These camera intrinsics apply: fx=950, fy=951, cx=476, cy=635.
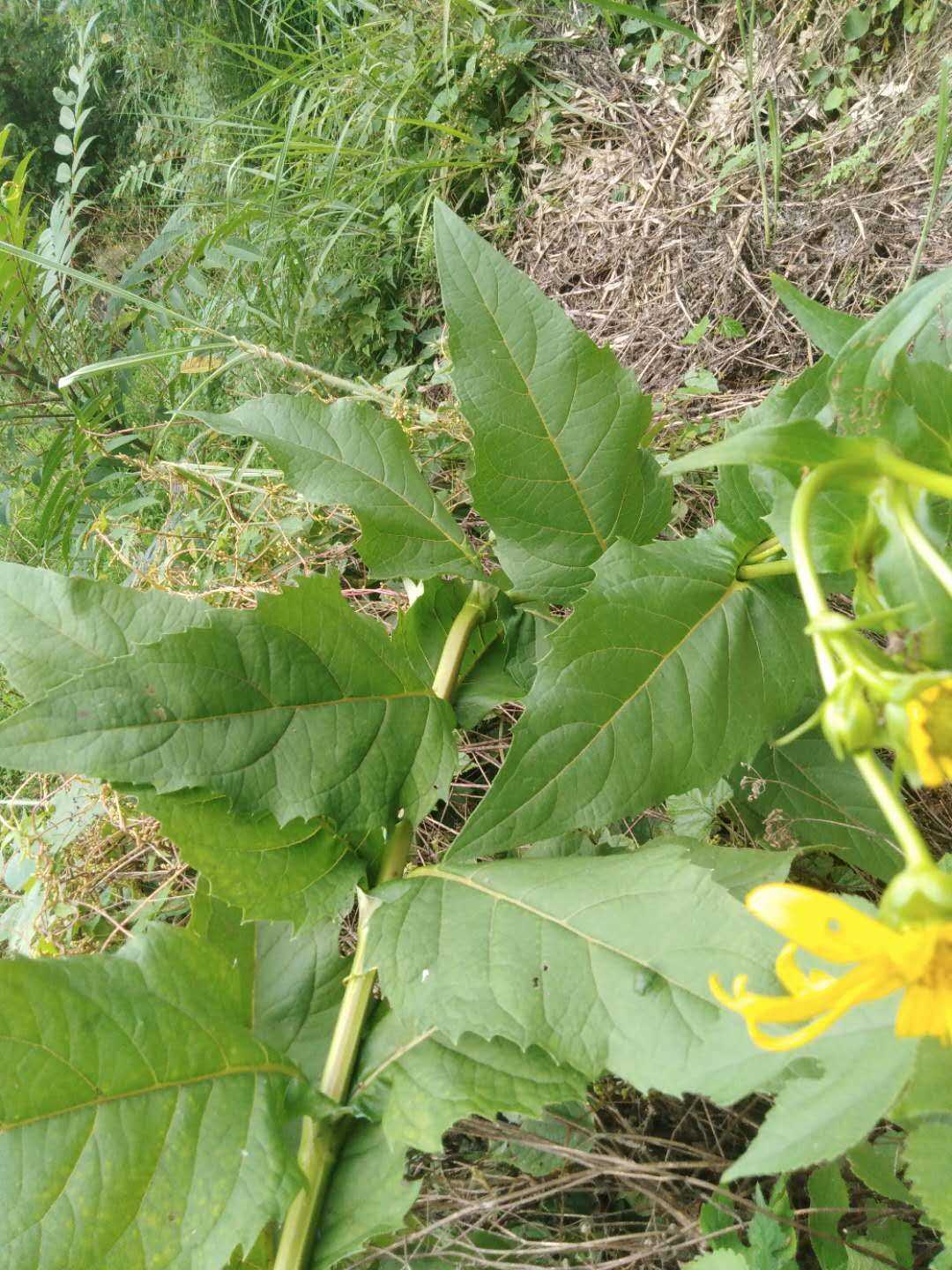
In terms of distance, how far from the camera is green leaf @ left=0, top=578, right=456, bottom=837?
771 mm

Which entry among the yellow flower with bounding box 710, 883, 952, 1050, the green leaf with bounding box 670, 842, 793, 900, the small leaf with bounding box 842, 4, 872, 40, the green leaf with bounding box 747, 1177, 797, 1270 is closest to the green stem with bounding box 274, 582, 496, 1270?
the green leaf with bounding box 670, 842, 793, 900

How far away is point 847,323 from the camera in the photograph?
0.77 m

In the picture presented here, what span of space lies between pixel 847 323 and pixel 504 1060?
68cm

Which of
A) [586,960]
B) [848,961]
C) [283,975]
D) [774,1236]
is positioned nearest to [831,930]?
[848,961]

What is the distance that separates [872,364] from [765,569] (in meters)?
0.22

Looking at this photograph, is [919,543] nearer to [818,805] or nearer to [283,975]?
[818,805]

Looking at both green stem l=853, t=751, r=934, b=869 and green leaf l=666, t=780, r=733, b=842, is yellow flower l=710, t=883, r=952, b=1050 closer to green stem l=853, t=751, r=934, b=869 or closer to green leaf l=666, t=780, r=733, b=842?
green stem l=853, t=751, r=934, b=869

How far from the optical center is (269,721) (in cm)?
85

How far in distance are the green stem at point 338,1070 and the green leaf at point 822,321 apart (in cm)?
48

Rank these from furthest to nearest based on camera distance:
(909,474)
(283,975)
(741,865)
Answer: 1. (283,975)
2. (741,865)
3. (909,474)

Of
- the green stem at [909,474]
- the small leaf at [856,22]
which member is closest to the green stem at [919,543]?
the green stem at [909,474]

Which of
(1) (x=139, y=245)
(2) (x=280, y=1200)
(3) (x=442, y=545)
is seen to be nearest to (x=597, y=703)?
(3) (x=442, y=545)

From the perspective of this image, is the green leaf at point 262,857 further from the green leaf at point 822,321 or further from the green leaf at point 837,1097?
the green leaf at point 822,321

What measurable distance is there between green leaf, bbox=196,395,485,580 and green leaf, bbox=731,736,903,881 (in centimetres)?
41
